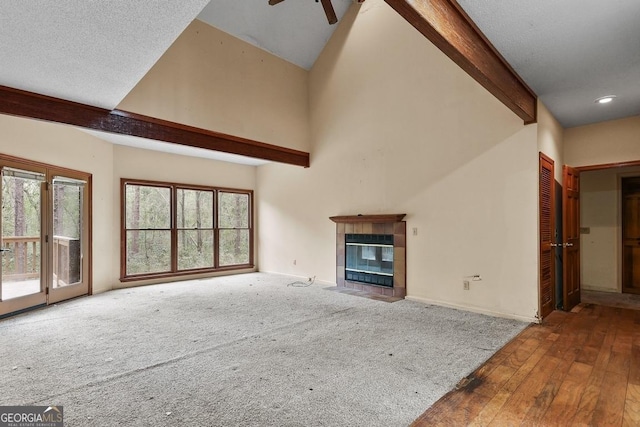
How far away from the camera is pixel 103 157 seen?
585 centimetres

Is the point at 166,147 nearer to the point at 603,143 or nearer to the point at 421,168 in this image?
the point at 421,168

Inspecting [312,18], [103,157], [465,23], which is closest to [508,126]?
[465,23]

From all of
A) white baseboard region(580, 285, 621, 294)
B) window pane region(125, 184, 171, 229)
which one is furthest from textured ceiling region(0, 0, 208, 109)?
white baseboard region(580, 285, 621, 294)

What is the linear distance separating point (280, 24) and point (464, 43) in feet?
14.9

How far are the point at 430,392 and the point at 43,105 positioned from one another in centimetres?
467

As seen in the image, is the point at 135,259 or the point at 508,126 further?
the point at 135,259

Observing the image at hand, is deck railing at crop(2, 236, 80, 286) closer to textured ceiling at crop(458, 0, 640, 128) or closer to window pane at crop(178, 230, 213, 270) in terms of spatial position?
window pane at crop(178, 230, 213, 270)

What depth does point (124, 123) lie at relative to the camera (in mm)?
4297

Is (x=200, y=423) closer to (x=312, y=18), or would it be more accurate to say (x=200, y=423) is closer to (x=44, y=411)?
(x=44, y=411)

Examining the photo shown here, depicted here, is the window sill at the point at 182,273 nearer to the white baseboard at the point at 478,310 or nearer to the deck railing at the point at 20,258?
the deck railing at the point at 20,258

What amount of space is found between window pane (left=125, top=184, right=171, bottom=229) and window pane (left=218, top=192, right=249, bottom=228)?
1.18m

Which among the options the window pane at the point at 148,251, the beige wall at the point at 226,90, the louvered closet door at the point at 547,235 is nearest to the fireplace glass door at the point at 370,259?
the louvered closet door at the point at 547,235

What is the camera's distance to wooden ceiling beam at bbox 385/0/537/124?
6.36 ft

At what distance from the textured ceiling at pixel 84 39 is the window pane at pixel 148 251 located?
139 inches
